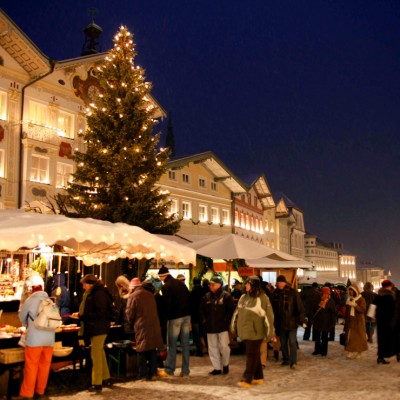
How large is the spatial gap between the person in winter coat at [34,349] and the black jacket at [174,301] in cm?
251

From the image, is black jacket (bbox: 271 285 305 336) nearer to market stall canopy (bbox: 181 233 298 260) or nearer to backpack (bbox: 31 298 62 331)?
market stall canopy (bbox: 181 233 298 260)

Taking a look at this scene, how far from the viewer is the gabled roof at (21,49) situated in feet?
75.4

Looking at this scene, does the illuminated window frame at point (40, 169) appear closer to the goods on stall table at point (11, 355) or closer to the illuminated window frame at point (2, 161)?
the illuminated window frame at point (2, 161)

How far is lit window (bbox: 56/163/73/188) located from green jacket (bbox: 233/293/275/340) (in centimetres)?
1799

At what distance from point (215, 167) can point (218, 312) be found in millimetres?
29554

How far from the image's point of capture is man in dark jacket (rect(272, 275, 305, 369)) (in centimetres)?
A: 1055

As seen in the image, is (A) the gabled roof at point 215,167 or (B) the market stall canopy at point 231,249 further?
(A) the gabled roof at point 215,167

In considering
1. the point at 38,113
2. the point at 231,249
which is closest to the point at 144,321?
the point at 231,249

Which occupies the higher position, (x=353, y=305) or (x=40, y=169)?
(x=40, y=169)

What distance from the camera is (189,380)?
30.3 ft

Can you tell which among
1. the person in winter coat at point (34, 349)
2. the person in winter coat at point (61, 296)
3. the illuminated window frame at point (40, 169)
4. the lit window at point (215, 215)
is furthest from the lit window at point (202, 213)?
the person in winter coat at point (34, 349)

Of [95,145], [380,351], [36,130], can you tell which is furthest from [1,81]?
[380,351]

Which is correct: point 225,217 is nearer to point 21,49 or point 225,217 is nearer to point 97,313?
point 21,49

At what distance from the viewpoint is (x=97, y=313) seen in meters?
8.38
